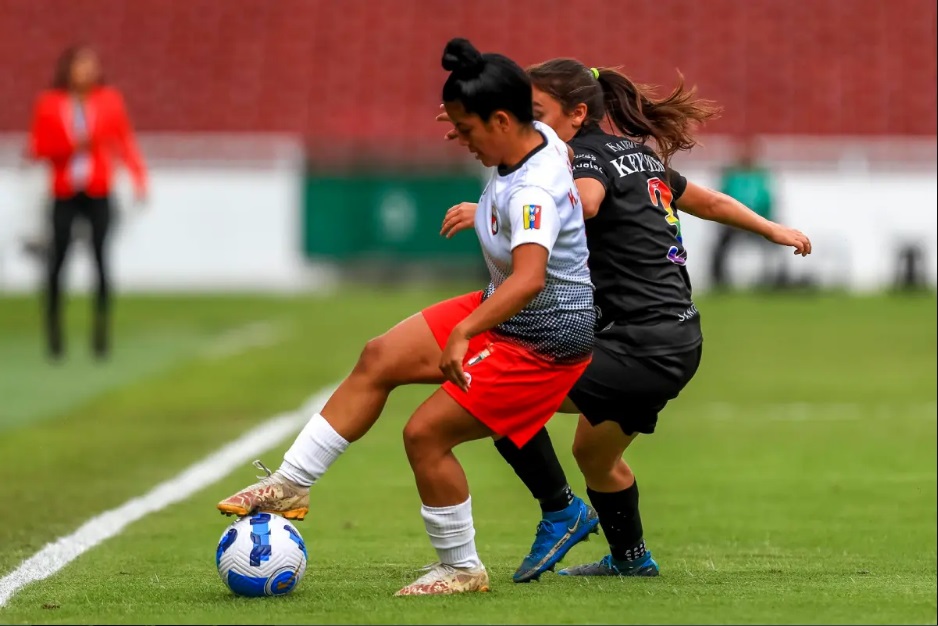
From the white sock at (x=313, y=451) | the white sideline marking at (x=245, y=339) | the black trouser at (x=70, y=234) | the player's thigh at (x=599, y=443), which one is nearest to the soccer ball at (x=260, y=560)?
the white sock at (x=313, y=451)

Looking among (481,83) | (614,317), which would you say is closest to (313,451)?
(614,317)

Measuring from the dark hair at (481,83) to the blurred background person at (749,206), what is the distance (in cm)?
2086

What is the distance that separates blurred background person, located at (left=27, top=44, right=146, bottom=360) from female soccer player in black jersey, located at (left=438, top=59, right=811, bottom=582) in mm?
9573

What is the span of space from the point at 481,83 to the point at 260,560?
5.51ft

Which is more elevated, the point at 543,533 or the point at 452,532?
the point at 452,532

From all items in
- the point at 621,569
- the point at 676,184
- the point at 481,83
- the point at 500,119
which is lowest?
the point at 621,569

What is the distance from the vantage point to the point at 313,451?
5.90 m

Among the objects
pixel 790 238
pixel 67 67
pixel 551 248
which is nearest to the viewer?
pixel 551 248

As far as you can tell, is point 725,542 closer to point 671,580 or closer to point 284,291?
point 671,580

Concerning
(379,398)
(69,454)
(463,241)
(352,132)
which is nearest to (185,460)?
(69,454)

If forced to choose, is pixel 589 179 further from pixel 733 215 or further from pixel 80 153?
pixel 80 153

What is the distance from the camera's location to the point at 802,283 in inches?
1057

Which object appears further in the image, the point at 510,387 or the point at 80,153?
the point at 80,153

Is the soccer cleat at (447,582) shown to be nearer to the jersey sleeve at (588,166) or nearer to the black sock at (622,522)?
the black sock at (622,522)
